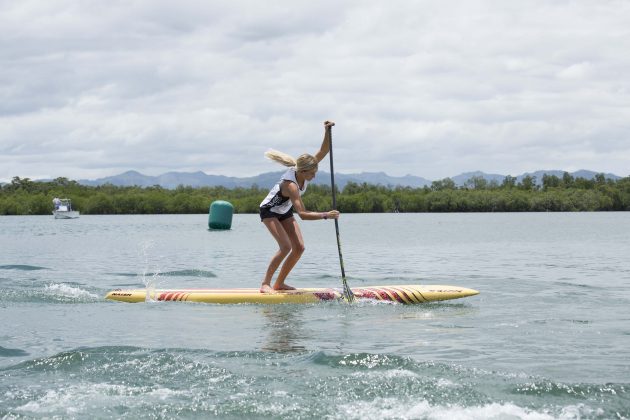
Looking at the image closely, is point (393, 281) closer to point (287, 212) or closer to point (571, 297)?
point (571, 297)

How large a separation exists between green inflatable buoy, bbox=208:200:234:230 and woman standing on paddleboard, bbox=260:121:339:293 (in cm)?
4517

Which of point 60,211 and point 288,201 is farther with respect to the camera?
point 60,211

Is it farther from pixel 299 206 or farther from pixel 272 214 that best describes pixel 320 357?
pixel 272 214

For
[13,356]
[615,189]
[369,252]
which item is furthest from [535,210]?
[13,356]

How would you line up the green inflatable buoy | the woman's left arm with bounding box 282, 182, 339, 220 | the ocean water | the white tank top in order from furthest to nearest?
the green inflatable buoy → the white tank top → the woman's left arm with bounding box 282, 182, 339, 220 → the ocean water

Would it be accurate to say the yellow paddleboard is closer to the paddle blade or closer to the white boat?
the paddle blade

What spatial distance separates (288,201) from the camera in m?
12.9

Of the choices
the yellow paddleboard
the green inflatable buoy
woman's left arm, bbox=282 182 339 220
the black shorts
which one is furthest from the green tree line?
woman's left arm, bbox=282 182 339 220

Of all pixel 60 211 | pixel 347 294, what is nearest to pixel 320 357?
pixel 347 294

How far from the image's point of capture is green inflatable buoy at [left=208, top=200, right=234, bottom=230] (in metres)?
58.4

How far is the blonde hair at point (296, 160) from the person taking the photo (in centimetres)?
1239

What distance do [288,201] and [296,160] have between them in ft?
2.48

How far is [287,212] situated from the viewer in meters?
12.9

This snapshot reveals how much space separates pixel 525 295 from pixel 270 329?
21.8 ft
